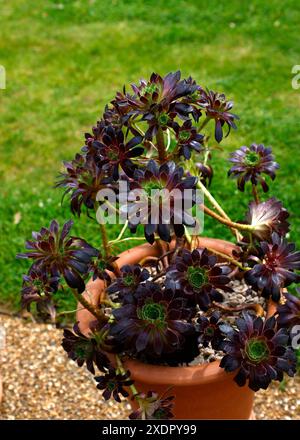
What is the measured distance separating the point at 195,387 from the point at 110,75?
3.65 m

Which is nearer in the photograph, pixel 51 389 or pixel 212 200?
pixel 212 200

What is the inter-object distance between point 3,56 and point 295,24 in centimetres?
261

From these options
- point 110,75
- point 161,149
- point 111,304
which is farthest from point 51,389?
point 110,75

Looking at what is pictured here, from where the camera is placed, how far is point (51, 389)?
3008mm

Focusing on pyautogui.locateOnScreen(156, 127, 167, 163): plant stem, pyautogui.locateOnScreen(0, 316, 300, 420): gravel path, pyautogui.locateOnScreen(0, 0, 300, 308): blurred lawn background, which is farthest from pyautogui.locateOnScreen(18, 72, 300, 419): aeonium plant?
pyautogui.locateOnScreen(0, 0, 300, 308): blurred lawn background

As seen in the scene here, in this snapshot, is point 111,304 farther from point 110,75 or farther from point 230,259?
point 110,75

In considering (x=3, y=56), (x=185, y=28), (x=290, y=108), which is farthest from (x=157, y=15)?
(x=290, y=108)

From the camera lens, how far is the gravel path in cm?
288

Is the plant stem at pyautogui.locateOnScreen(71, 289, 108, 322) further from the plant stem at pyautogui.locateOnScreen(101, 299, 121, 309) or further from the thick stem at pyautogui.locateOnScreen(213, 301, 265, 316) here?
the thick stem at pyautogui.locateOnScreen(213, 301, 265, 316)

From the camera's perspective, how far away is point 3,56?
227 inches

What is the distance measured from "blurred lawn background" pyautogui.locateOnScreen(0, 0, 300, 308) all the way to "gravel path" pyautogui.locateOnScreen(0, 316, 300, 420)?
0.29m

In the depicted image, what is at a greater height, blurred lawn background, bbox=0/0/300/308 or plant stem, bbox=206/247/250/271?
blurred lawn background, bbox=0/0/300/308

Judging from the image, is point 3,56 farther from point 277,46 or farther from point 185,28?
point 277,46
